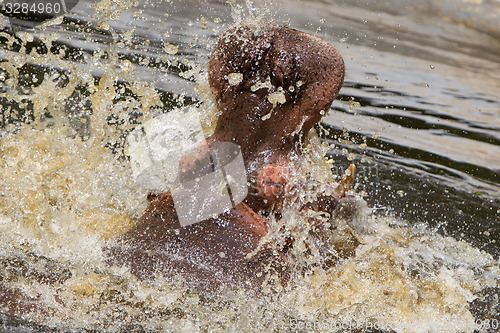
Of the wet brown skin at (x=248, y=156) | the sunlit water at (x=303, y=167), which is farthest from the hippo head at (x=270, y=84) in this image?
the sunlit water at (x=303, y=167)

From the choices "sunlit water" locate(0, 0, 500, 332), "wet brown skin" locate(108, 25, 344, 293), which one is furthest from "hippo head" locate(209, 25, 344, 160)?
"sunlit water" locate(0, 0, 500, 332)

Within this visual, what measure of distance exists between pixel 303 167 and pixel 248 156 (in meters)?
0.20

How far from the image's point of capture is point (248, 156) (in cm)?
203

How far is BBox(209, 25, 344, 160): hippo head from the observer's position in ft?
6.49

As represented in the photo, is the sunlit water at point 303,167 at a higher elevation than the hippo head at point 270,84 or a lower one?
lower

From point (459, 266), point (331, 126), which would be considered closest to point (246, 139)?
point (459, 266)

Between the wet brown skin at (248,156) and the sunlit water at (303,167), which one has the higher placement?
the wet brown skin at (248,156)

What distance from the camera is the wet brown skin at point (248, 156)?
6.24ft

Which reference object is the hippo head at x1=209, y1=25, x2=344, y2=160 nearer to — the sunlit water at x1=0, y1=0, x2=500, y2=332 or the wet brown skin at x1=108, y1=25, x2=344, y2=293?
the wet brown skin at x1=108, y1=25, x2=344, y2=293

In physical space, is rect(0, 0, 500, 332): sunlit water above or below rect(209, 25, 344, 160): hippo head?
below

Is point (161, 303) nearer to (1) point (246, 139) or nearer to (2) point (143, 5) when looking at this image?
(1) point (246, 139)

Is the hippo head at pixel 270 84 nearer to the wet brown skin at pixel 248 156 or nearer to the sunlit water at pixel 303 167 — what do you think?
the wet brown skin at pixel 248 156

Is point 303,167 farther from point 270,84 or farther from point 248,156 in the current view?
point 270,84

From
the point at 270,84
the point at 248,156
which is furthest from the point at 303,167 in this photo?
the point at 270,84
